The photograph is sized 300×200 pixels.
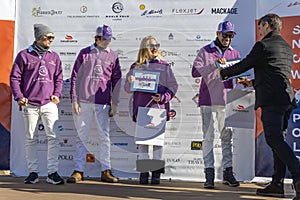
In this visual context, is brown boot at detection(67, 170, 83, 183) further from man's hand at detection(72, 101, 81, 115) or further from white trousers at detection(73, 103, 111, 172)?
man's hand at detection(72, 101, 81, 115)

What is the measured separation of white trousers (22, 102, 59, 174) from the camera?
5.56 meters

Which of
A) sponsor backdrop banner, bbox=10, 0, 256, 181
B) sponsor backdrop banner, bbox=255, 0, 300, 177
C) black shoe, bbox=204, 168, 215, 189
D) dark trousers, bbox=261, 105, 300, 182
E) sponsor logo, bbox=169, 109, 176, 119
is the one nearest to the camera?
dark trousers, bbox=261, 105, 300, 182

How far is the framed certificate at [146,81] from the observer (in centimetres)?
566

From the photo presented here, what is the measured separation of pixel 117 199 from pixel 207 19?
2641 mm

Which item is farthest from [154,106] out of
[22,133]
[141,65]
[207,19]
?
[22,133]

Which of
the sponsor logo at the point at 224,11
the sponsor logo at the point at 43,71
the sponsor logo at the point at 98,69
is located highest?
the sponsor logo at the point at 224,11

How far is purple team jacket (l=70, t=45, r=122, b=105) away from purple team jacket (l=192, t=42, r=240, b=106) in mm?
1022

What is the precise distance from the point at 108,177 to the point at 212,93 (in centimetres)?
157

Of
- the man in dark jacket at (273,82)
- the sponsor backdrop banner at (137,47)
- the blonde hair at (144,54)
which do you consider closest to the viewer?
the man in dark jacket at (273,82)

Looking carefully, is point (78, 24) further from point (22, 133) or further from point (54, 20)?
point (22, 133)

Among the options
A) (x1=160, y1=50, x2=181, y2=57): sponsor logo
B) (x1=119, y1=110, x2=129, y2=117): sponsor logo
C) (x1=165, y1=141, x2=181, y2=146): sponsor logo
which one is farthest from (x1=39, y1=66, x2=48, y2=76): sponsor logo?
(x1=165, y1=141, x2=181, y2=146): sponsor logo

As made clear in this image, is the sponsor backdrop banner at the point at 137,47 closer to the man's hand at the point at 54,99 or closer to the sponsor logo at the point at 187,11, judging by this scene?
the sponsor logo at the point at 187,11

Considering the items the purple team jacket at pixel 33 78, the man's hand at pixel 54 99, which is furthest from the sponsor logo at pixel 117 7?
the man's hand at pixel 54 99

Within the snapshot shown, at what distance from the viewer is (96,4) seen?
6.27 meters
